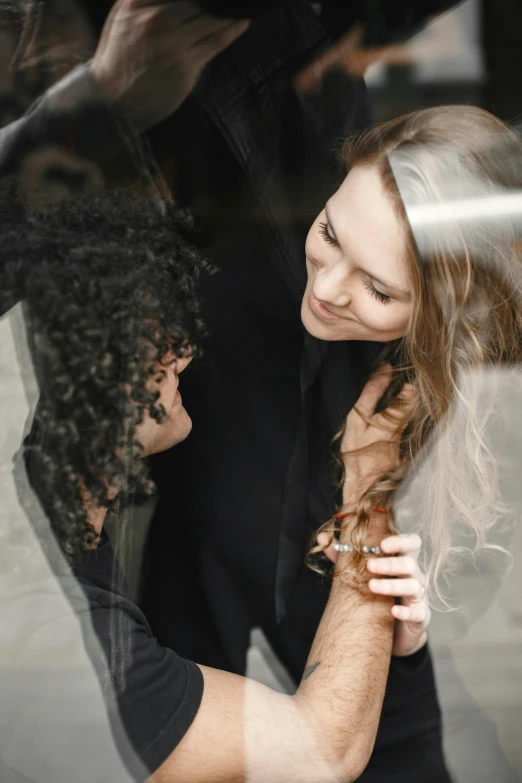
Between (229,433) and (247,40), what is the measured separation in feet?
2.19

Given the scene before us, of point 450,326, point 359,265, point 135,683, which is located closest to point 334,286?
point 359,265

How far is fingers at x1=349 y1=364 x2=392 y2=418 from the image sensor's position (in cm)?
121

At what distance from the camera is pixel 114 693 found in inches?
34.1

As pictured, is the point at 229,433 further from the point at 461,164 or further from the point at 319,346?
the point at 461,164

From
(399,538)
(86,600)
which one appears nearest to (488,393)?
(399,538)

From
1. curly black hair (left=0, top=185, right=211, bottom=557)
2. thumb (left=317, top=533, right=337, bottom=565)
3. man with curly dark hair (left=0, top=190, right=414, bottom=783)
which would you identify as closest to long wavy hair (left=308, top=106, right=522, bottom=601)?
thumb (left=317, top=533, right=337, bottom=565)

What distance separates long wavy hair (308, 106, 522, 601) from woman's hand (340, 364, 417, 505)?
0.6 inches

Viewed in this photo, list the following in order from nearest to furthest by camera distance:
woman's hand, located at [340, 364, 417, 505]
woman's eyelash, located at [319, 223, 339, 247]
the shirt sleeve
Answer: the shirt sleeve → woman's eyelash, located at [319, 223, 339, 247] → woman's hand, located at [340, 364, 417, 505]

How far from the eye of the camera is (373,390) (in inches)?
48.4

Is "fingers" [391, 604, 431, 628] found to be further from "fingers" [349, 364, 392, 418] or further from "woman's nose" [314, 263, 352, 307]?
"woman's nose" [314, 263, 352, 307]

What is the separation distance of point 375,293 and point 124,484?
0.49 meters

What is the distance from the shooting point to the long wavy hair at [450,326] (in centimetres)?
98

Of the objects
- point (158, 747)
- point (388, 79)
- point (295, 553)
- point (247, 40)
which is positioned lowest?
point (295, 553)

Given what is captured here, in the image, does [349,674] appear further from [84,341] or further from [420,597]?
[84,341]
